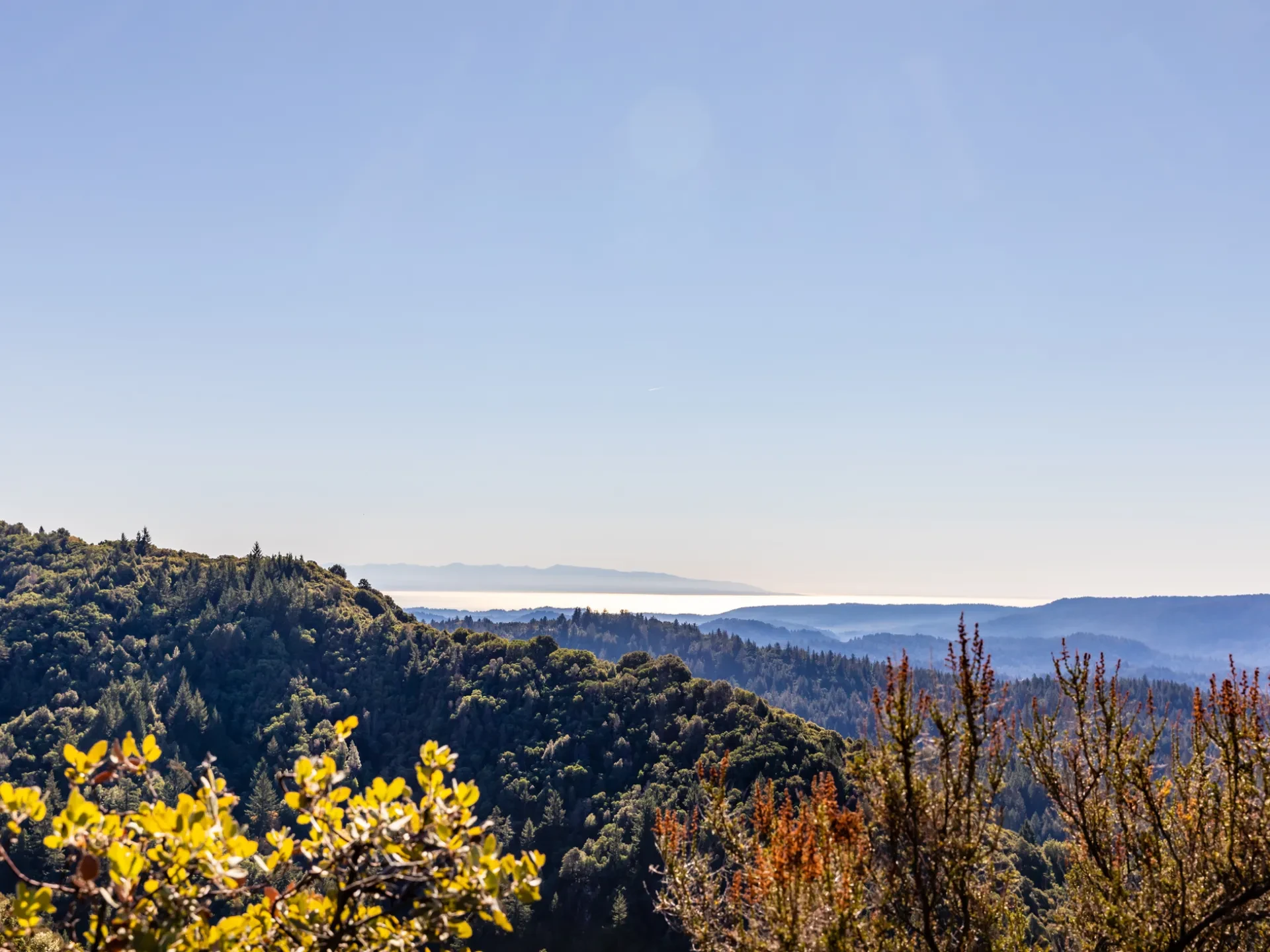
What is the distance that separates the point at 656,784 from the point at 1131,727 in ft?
219

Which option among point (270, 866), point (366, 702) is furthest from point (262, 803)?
point (270, 866)

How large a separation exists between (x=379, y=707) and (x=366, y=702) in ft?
6.36

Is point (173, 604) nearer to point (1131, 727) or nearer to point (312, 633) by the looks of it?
point (312, 633)

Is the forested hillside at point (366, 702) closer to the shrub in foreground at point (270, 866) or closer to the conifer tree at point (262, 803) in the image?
the conifer tree at point (262, 803)

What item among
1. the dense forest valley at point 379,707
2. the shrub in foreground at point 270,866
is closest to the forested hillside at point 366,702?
the dense forest valley at point 379,707

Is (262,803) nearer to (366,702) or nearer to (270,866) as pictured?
(366,702)

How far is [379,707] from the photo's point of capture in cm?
9962

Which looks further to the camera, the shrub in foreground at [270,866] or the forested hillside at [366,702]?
the forested hillside at [366,702]

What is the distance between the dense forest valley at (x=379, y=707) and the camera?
6806 cm

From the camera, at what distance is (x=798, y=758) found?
6844 cm

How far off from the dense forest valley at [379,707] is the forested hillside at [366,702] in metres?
0.23

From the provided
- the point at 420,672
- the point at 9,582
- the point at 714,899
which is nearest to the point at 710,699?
the point at 420,672

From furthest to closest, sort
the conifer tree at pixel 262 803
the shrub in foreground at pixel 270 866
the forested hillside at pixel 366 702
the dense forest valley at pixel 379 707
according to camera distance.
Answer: the conifer tree at pixel 262 803, the forested hillside at pixel 366 702, the dense forest valley at pixel 379 707, the shrub in foreground at pixel 270 866

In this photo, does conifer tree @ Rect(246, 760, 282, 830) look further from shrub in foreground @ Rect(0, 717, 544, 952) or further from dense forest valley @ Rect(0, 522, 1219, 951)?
shrub in foreground @ Rect(0, 717, 544, 952)
